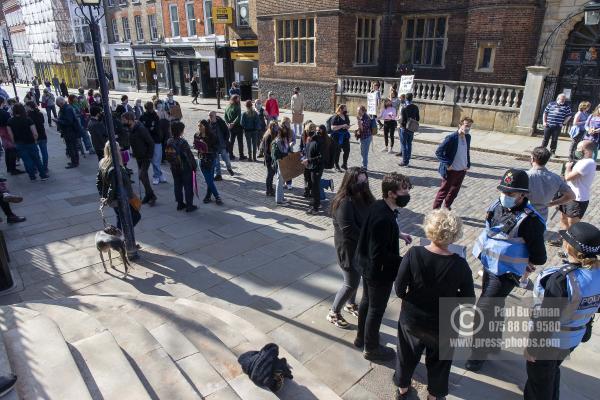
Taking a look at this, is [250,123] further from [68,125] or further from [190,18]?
[190,18]

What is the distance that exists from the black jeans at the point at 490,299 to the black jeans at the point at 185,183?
5800mm

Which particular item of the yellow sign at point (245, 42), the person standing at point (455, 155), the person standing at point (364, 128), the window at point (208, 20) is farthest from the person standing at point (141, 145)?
the window at point (208, 20)

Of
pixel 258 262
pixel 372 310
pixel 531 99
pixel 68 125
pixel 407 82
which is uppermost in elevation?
pixel 407 82

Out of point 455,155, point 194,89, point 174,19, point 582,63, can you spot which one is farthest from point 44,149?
point 174,19

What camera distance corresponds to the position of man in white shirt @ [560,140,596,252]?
5773 millimetres

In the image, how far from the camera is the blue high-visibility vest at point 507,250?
3.57 meters

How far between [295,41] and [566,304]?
65.1 feet

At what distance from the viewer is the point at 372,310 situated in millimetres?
3875

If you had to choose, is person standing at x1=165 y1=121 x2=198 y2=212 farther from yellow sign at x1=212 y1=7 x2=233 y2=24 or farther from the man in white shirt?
yellow sign at x1=212 y1=7 x2=233 y2=24

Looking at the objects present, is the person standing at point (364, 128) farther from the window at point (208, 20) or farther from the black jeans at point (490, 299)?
the window at point (208, 20)

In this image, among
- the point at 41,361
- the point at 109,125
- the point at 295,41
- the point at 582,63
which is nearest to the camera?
the point at 41,361

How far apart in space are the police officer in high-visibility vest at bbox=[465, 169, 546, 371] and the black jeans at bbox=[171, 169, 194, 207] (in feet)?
18.6

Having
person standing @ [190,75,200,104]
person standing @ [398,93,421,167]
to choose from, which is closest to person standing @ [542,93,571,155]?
person standing @ [398,93,421,167]

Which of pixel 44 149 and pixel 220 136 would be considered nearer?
pixel 220 136
